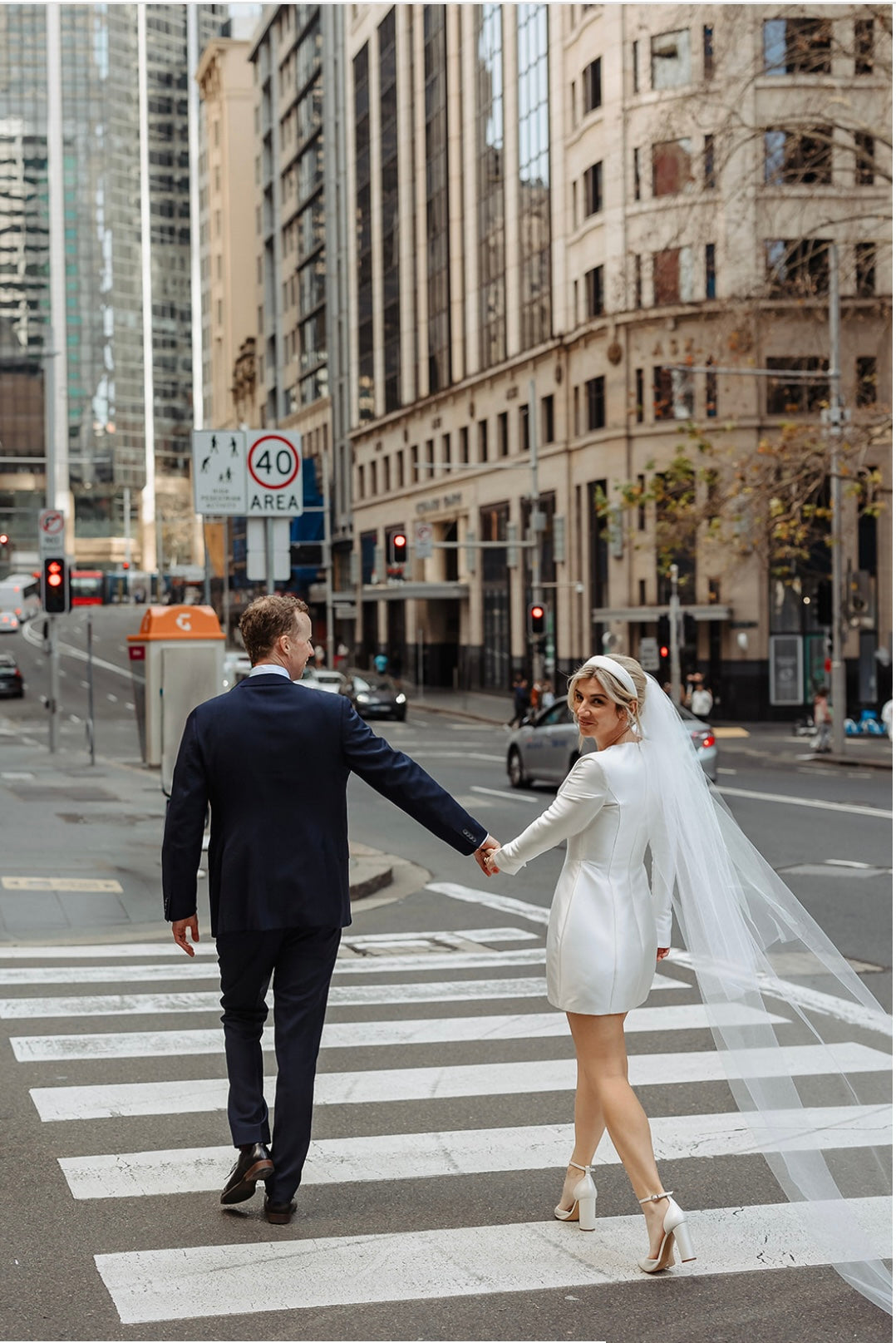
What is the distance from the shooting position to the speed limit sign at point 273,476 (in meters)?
13.7

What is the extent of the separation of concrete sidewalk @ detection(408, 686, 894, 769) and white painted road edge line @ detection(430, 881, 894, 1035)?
53.8 feet

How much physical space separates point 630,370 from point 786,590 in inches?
344

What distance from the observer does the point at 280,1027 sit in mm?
5340

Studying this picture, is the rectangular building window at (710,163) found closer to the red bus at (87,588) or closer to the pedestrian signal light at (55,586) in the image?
the pedestrian signal light at (55,586)

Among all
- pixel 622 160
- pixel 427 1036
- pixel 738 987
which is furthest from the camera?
pixel 622 160

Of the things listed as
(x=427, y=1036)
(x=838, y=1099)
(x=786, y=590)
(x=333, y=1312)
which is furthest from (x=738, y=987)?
(x=786, y=590)

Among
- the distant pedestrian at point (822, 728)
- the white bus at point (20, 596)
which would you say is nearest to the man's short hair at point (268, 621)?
the distant pedestrian at point (822, 728)

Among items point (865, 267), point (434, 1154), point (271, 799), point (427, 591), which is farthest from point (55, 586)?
point (427, 591)

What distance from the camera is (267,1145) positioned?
547 centimetres

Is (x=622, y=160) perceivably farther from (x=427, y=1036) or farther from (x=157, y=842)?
(x=427, y=1036)

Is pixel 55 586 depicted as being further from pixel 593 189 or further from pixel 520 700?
pixel 593 189

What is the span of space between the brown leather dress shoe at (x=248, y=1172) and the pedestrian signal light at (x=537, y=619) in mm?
39243

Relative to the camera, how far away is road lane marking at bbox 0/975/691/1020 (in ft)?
28.9

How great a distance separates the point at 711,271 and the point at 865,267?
1760 centimetres
